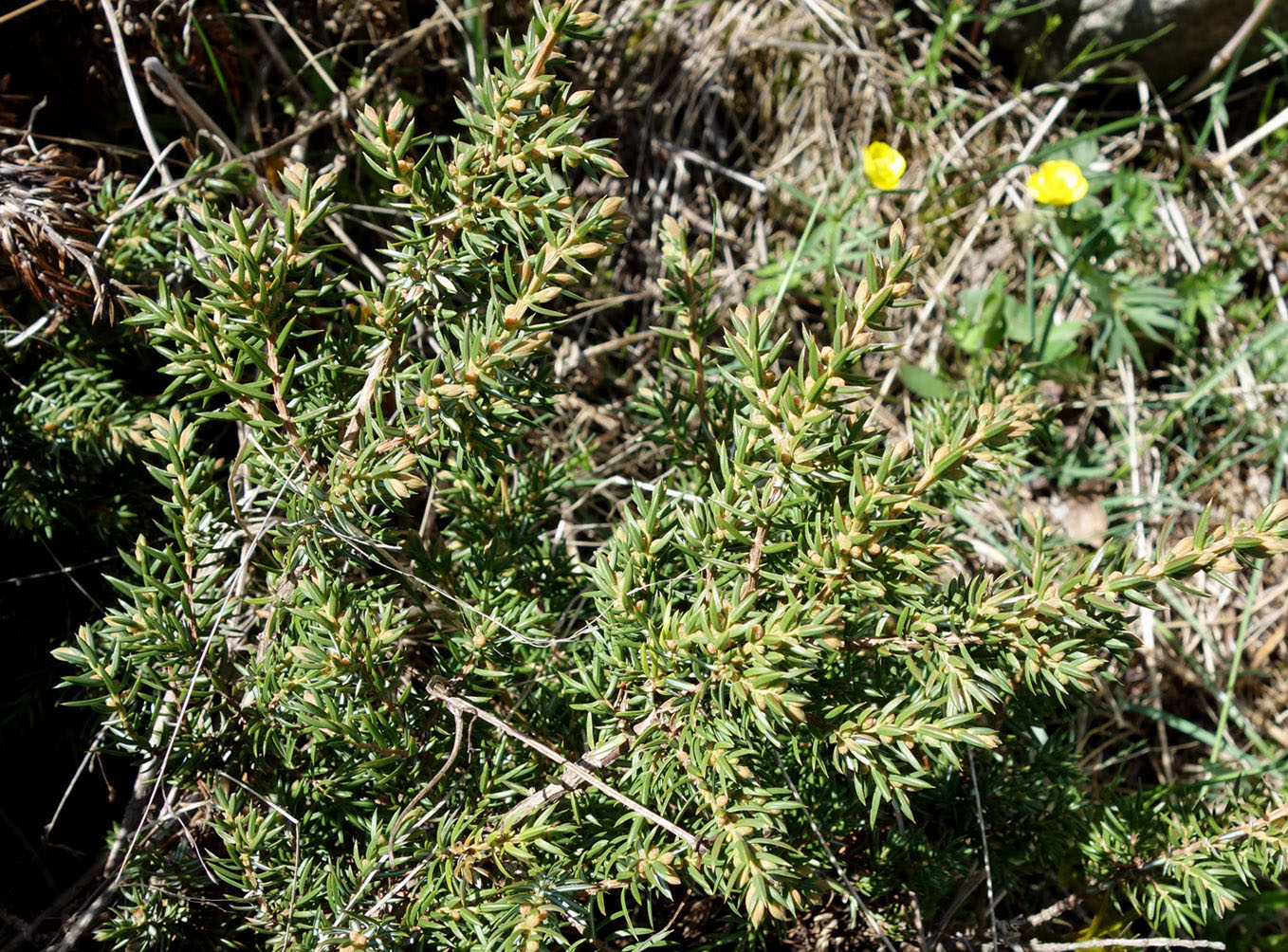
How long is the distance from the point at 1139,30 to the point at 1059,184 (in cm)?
83

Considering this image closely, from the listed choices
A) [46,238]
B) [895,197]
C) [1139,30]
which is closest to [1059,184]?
[895,197]

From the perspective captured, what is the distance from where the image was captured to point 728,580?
4.14ft

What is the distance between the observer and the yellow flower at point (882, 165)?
2840mm

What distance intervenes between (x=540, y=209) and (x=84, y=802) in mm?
1642

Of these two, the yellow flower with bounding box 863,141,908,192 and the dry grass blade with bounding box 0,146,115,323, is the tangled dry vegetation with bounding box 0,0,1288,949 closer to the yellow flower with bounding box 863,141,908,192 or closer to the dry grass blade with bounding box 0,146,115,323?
the yellow flower with bounding box 863,141,908,192

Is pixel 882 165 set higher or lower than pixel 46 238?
lower

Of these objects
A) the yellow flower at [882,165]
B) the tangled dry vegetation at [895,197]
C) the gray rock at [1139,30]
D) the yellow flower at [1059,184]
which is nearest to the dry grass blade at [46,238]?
the tangled dry vegetation at [895,197]

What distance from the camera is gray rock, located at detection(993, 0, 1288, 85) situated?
3.09m

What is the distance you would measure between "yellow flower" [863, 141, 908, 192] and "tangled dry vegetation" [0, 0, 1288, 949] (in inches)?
4.8

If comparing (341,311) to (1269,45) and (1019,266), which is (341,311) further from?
(1269,45)

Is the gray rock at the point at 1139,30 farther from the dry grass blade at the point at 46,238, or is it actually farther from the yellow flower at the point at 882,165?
the dry grass blade at the point at 46,238

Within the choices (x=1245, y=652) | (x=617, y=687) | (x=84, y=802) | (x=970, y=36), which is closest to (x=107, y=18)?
(x=84, y=802)

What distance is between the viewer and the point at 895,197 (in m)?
3.12

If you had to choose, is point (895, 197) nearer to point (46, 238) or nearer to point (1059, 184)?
point (1059, 184)
